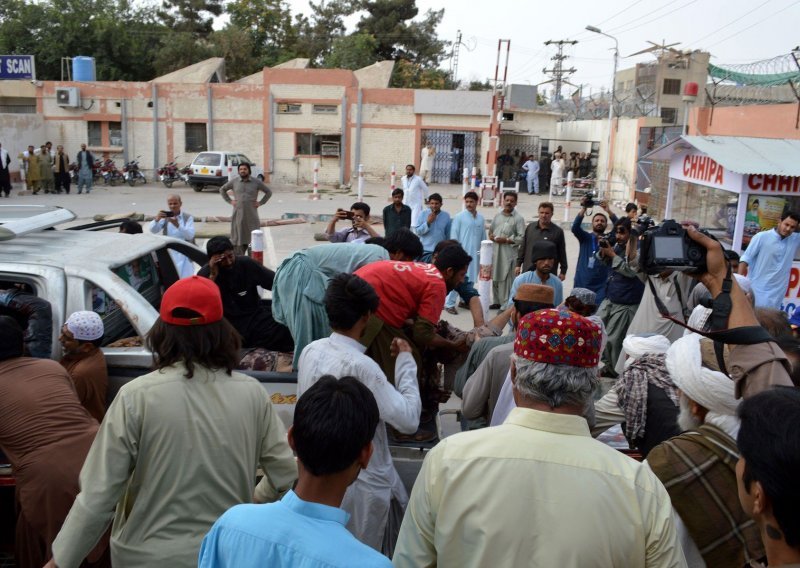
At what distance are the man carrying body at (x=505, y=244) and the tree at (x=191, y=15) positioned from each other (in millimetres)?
45572

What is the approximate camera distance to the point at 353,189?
31.0m

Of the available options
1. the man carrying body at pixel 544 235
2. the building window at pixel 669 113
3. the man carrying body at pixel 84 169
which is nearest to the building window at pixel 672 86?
the building window at pixel 669 113

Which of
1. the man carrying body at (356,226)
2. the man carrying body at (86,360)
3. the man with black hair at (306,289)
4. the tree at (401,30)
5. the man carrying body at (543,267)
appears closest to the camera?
the man carrying body at (86,360)

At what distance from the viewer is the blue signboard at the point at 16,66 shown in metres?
28.0

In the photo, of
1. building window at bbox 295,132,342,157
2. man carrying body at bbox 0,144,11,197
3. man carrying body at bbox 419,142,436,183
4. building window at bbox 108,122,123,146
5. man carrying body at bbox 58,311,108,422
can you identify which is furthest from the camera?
building window at bbox 295,132,342,157

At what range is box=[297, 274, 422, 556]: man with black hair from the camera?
10.5 feet

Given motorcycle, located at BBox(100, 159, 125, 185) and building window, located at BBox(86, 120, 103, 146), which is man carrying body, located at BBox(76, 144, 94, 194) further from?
building window, located at BBox(86, 120, 103, 146)

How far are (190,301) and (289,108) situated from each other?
31.2 metres

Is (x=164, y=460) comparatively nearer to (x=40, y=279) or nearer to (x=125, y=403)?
(x=125, y=403)

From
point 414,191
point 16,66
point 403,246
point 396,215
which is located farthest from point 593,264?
point 16,66

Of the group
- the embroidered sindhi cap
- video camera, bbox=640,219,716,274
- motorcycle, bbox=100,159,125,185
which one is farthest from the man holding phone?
motorcycle, bbox=100,159,125,185

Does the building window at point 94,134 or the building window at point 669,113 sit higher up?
the building window at point 669,113

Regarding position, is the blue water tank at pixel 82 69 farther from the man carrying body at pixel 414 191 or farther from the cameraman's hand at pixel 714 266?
the cameraman's hand at pixel 714 266

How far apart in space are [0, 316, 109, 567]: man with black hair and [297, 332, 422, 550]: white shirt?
105cm
